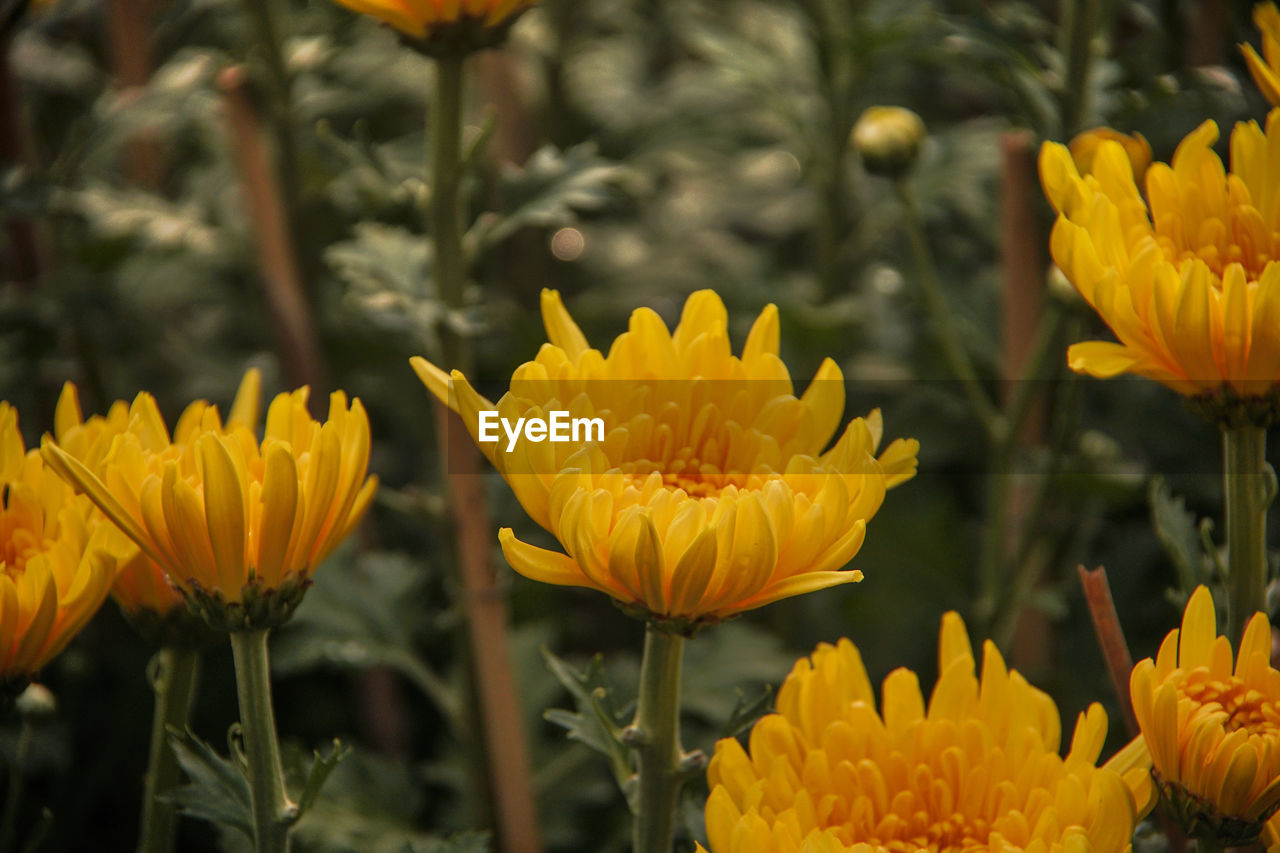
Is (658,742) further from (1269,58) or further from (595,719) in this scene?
(1269,58)

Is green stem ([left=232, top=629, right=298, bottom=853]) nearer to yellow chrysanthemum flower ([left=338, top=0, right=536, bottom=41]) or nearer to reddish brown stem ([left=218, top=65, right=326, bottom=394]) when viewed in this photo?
yellow chrysanthemum flower ([left=338, top=0, right=536, bottom=41])

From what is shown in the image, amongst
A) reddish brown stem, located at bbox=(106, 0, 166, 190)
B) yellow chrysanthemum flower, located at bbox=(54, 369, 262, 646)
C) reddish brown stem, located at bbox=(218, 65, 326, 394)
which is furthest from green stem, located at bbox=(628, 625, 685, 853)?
reddish brown stem, located at bbox=(106, 0, 166, 190)

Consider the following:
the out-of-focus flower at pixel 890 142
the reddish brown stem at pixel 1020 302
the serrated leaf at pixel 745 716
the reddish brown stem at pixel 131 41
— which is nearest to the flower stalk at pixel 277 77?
the reddish brown stem at pixel 131 41

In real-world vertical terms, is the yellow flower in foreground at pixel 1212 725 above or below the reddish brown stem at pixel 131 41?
below

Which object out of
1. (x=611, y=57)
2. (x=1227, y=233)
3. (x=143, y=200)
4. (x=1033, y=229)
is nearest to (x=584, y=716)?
(x=1227, y=233)

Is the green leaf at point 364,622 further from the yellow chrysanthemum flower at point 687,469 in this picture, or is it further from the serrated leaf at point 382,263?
the yellow chrysanthemum flower at point 687,469

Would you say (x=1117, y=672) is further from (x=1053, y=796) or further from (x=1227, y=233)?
(x=1227, y=233)
